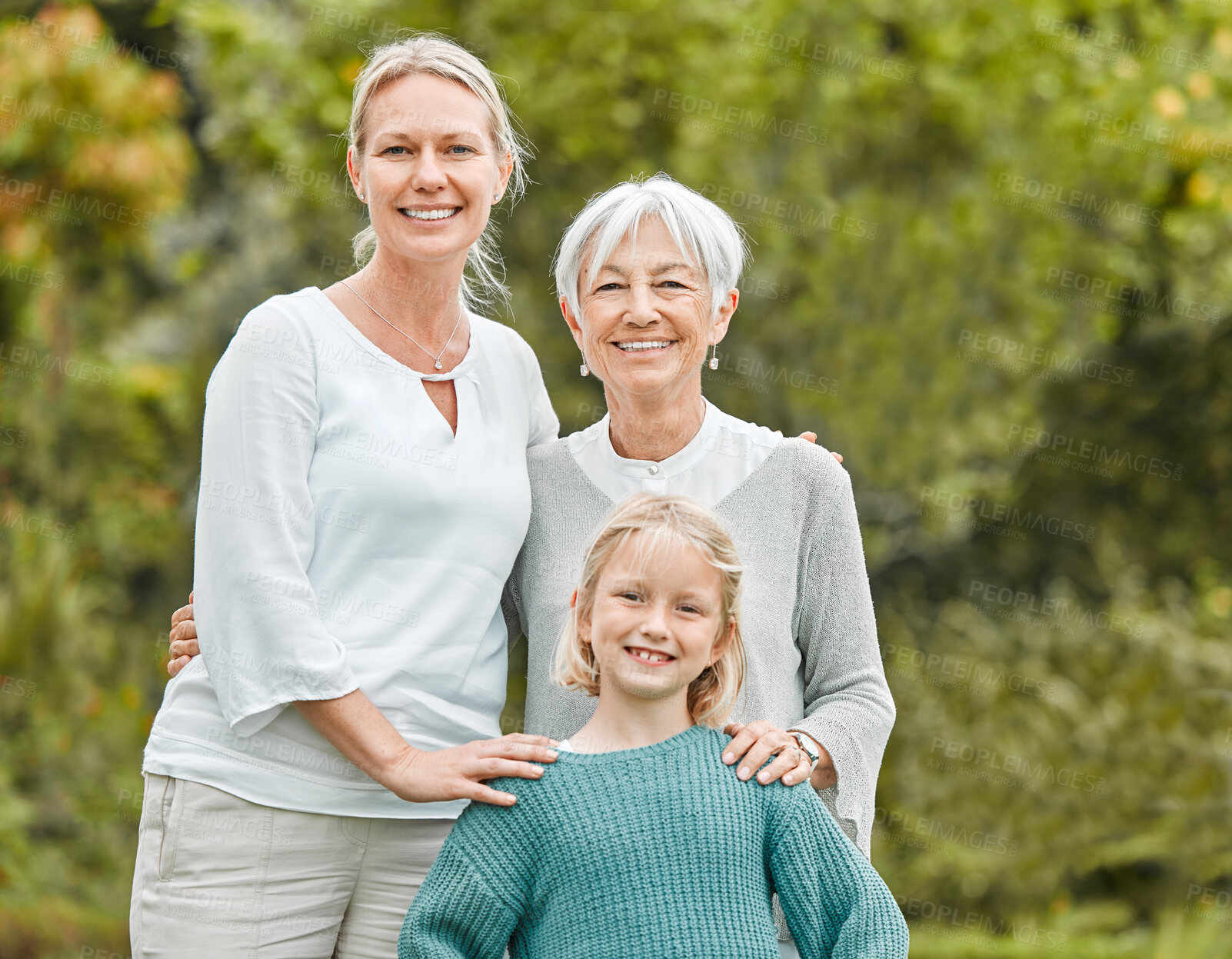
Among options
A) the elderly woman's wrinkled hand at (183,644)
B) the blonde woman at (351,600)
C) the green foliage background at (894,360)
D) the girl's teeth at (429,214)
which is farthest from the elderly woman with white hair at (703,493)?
the green foliage background at (894,360)

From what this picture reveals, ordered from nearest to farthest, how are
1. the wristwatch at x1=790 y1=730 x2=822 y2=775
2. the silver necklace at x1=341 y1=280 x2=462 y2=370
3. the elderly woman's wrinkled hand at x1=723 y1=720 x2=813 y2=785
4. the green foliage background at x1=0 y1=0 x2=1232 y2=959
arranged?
the elderly woman's wrinkled hand at x1=723 y1=720 x2=813 y2=785
the wristwatch at x1=790 y1=730 x2=822 y2=775
the silver necklace at x1=341 y1=280 x2=462 y2=370
the green foliage background at x1=0 y1=0 x2=1232 y2=959

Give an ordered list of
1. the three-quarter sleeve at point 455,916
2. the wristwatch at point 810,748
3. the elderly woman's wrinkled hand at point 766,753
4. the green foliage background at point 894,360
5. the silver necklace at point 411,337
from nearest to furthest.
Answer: the three-quarter sleeve at point 455,916, the elderly woman's wrinkled hand at point 766,753, the wristwatch at point 810,748, the silver necklace at point 411,337, the green foliage background at point 894,360

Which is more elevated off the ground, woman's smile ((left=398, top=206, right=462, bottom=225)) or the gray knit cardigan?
woman's smile ((left=398, top=206, right=462, bottom=225))

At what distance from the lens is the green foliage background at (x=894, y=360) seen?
18.3 feet

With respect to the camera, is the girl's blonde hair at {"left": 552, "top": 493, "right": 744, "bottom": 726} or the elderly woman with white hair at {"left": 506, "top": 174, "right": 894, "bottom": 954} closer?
the girl's blonde hair at {"left": 552, "top": 493, "right": 744, "bottom": 726}

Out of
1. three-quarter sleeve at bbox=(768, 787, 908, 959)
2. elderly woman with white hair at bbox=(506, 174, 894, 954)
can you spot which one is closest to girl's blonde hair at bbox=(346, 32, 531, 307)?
A: elderly woman with white hair at bbox=(506, 174, 894, 954)

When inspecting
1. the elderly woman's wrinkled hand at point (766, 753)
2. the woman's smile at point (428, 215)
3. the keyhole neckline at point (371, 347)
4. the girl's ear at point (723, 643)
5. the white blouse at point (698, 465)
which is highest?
the woman's smile at point (428, 215)

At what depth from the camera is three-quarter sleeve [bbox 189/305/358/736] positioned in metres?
1.96

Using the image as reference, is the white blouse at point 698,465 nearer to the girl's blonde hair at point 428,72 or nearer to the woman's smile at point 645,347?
the woman's smile at point 645,347

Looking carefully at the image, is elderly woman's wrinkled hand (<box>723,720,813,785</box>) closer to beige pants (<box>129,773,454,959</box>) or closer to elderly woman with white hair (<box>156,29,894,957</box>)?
elderly woman with white hair (<box>156,29,894,957</box>)

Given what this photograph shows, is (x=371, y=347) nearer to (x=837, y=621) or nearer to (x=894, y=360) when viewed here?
(x=837, y=621)

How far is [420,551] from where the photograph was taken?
6.86 feet

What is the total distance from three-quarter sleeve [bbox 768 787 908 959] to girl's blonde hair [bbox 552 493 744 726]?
0.21 m

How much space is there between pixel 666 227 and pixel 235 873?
49.9 inches
